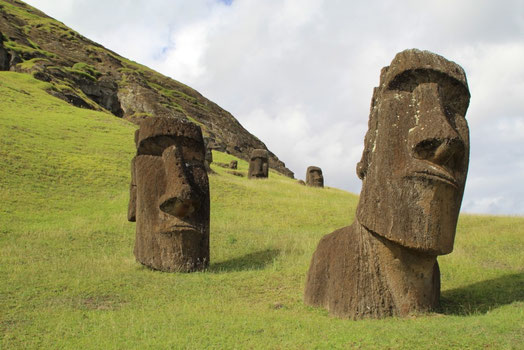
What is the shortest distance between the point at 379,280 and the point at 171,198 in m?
4.78

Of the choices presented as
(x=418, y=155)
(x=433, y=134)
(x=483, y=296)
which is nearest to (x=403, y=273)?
(x=418, y=155)

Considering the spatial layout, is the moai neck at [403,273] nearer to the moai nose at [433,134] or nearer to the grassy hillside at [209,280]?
the grassy hillside at [209,280]

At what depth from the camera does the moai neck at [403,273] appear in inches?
235

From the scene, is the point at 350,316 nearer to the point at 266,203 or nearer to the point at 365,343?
the point at 365,343

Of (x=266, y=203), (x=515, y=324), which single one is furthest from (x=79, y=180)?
(x=515, y=324)

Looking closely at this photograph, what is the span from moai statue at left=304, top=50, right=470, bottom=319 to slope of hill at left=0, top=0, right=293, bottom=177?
40663 millimetres

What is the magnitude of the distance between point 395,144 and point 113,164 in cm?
2006

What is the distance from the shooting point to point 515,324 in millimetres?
5121

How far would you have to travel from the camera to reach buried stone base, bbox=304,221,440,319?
19.6ft

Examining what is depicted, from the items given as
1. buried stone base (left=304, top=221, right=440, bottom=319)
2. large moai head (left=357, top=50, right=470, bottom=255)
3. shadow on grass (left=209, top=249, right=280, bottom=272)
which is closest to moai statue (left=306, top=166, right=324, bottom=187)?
shadow on grass (left=209, top=249, right=280, bottom=272)

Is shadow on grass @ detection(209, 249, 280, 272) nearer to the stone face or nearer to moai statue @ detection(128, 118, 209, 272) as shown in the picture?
moai statue @ detection(128, 118, 209, 272)

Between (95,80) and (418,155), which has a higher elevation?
(95,80)

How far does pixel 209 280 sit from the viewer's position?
9000 millimetres

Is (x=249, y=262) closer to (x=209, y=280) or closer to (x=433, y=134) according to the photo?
(x=209, y=280)
